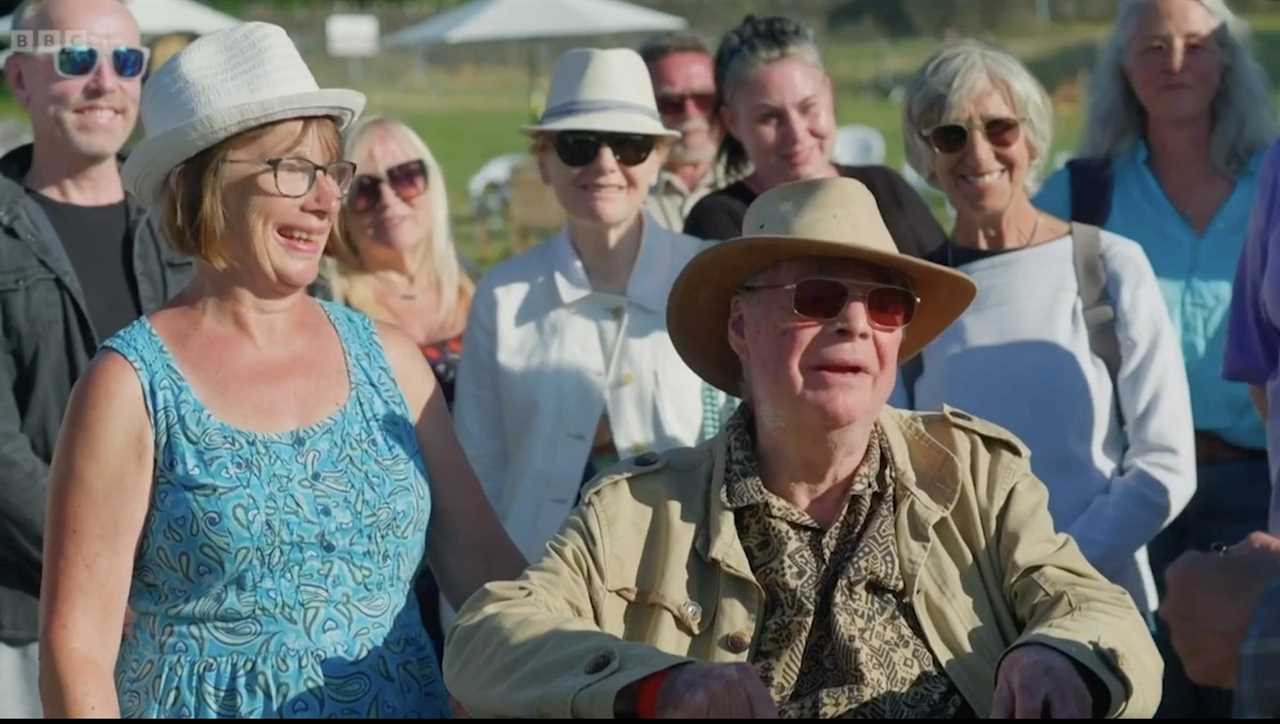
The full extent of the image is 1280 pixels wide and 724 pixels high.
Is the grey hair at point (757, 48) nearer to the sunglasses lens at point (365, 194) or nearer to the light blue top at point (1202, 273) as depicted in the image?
the light blue top at point (1202, 273)

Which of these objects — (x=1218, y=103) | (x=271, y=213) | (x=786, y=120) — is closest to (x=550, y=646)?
(x=271, y=213)

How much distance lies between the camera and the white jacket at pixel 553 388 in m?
5.09

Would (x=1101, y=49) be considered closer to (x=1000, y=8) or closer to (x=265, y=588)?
(x=265, y=588)

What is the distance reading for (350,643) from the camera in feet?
11.8

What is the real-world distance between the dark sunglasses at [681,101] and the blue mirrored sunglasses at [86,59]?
1959 mm

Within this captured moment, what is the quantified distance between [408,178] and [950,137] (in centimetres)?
179

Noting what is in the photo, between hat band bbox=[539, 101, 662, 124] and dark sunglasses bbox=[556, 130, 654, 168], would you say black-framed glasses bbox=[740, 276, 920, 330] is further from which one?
hat band bbox=[539, 101, 662, 124]

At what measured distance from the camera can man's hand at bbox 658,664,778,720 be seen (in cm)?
313

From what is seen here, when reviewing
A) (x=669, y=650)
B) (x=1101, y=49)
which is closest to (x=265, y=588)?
(x=669, y=650)

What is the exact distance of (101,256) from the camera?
5.40m

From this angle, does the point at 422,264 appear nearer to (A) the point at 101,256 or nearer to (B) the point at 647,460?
(A) the point at 101,256

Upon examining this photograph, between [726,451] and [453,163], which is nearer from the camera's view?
[726,451]

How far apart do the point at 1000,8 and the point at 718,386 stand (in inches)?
1545

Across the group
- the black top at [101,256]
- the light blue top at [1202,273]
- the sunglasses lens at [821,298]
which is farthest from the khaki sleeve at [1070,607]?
the black top at [101,256]
